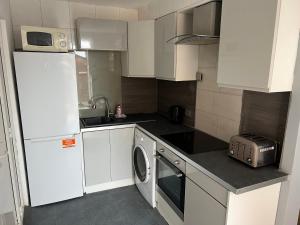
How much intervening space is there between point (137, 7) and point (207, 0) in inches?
54.3

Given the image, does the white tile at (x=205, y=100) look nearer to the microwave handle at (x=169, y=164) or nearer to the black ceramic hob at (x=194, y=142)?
the black ceramic hob at (x=194, y=142)

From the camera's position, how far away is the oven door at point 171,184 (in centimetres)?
182

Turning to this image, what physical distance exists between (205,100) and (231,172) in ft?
3.25

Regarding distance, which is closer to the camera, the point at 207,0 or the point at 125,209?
the point at 207,0

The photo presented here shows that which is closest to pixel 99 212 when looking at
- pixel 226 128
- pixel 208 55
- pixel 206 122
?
pixel 206 122

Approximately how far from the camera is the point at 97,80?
117 inches

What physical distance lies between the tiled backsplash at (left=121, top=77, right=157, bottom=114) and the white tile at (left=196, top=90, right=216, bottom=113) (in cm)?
102

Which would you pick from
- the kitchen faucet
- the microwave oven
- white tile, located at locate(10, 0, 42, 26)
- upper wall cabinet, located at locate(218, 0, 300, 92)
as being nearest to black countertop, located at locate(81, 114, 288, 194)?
upper wall cabinet, located at locate(218, 0, 300, 92)

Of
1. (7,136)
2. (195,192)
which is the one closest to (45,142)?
(7,136)

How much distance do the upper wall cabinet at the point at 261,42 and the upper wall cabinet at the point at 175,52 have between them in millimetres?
698

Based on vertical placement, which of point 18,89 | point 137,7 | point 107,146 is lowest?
point 107,146

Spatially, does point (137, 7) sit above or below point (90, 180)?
above

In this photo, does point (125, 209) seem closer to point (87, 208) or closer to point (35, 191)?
point (87, 208)

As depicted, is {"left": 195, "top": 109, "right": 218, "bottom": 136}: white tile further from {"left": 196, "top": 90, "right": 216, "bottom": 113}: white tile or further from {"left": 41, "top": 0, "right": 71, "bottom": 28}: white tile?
{"left": 41, "top": 0, "right": 71, "bottom": 28}: white tile
